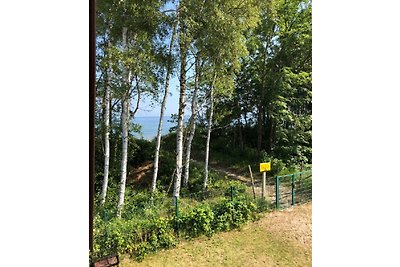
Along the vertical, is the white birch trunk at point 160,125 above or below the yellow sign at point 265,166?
above

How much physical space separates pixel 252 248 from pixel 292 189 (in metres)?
0.61

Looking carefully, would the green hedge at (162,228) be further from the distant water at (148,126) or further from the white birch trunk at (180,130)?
the distant water at (148,126)

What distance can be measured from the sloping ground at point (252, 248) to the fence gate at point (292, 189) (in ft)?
0.49

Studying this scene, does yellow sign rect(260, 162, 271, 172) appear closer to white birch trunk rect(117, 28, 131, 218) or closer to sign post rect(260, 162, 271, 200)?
sign post rect(260, 162, 271, 200)

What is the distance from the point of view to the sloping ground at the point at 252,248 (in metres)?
2.15

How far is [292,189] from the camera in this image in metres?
2.61

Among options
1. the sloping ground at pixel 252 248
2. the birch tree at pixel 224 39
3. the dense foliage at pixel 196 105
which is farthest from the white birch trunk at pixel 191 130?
the sloping ground at pixel 252 248

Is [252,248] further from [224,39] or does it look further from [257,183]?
[224,39]

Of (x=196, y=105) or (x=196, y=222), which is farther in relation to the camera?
(x=196, y=105)

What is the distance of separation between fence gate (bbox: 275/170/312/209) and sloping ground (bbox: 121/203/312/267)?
150mm

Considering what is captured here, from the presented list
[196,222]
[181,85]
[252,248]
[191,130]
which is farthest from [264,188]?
[181,85]

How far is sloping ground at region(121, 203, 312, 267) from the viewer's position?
2154mm

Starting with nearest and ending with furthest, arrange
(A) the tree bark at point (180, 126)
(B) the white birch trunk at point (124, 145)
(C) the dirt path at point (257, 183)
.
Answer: (B) the white birch trunk at point (124, 145) < (A) the tree bark at point (180, 126) < (C) the dirt path at point (257, 183)
